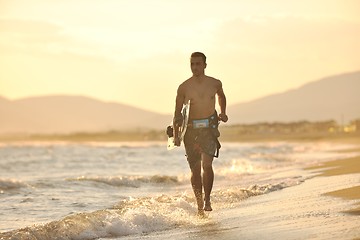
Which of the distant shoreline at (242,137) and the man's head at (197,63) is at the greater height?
the man's head at (197,63)

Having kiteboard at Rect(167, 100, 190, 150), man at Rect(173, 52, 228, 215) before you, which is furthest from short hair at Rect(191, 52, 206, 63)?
kiteboard at Rect(167, 100, 190, 150)

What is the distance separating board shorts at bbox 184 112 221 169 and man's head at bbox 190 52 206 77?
0.59 meters

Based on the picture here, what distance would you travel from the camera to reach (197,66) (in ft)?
28.5

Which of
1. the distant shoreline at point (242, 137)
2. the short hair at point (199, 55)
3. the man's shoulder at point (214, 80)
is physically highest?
the short hair at point (199, 55)

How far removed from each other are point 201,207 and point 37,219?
216 centimetres

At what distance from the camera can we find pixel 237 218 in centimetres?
794

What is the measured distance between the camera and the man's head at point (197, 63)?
28.4 ft

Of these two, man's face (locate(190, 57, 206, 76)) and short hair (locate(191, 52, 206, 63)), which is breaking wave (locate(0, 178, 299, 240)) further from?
short hair (locate(191, 52, 206, 63))

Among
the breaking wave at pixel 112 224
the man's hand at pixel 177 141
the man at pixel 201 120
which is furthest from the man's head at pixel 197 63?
the breaking wave at pixel 112 224

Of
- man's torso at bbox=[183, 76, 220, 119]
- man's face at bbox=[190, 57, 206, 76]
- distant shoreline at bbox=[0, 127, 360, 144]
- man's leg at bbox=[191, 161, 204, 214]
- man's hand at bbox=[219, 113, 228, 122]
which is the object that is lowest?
distant shoreline at bbox=[0, 127, 360, 144]

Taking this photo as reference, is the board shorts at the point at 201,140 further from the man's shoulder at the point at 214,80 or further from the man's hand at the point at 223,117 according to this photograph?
the man's shoulder at the point at 214,80

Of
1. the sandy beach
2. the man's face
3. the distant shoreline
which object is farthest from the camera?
the distant shoreline

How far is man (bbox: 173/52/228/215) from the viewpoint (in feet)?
28.5

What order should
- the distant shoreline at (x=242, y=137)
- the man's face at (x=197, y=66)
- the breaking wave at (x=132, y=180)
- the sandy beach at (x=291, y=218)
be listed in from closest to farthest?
the sandy beach at (x=291, y=218) < the man's face at (x=197, y=66) < the breaking wave at (x=132, y=180) < the distant shoreline at (x=242, y=137)
